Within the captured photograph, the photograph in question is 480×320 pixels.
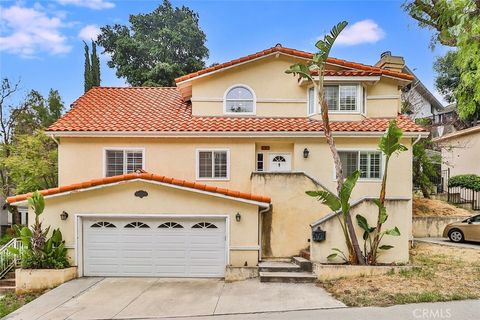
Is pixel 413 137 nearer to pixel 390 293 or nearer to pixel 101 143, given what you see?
pixel 390 293

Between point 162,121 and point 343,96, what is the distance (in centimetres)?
779

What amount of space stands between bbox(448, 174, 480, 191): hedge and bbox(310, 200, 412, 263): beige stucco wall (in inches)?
443

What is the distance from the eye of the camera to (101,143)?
42.8 feet

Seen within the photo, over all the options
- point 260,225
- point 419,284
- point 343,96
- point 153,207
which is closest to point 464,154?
point 343,96

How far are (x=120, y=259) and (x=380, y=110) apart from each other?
12.1m

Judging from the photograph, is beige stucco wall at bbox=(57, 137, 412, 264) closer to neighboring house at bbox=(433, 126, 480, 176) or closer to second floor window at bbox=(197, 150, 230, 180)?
second floor window at bbox=(197, 150, 230, 180)

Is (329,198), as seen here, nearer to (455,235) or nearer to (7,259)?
(455,235)

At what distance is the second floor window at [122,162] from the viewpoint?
1321 cm

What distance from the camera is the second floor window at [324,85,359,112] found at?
13688 mm

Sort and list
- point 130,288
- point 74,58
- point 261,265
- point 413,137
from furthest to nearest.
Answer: point 74,58 < point 413,137 < point 261,265 < point 130,288

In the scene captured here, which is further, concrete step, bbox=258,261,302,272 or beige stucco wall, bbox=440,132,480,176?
beige stucco wall, bbox=440,132,480,176

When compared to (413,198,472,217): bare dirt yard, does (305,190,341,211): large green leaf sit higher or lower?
higher

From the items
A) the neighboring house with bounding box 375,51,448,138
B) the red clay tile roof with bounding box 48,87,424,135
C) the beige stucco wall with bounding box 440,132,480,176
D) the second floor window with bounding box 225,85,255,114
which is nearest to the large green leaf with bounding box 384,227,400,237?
the red clay tile roof with bounding box 48,87,424,135

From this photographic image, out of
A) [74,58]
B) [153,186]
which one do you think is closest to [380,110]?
[153,186]
